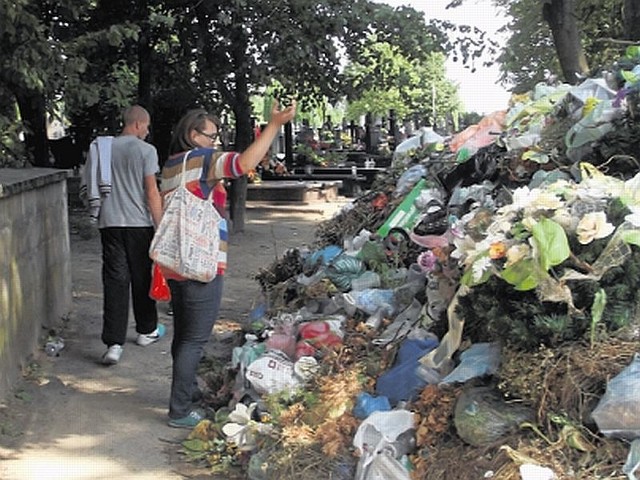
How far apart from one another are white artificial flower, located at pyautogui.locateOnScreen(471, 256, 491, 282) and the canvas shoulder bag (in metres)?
1.54

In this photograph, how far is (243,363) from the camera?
16.7 feet

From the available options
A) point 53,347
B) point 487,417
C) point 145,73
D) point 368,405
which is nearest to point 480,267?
point 487,417

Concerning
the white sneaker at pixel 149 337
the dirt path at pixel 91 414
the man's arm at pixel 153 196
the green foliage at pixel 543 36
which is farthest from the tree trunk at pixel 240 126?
the man's arm at pixel 153 196

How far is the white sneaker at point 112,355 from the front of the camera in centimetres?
605

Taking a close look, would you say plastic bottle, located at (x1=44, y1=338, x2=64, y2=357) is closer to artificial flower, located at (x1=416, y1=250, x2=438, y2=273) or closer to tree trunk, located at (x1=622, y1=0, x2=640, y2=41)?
artificial flower, located at (x1=416, y1=250, x2=438, y2=273)

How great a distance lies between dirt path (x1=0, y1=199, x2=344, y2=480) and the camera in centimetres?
434

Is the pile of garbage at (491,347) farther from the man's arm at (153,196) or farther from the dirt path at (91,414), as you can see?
the man's arm at (153,196)

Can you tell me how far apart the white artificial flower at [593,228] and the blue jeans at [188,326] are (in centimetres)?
204

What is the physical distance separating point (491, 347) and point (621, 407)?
70 cm

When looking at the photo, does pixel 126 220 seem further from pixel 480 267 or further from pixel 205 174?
pixel 480 267

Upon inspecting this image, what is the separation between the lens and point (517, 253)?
352 centimetres

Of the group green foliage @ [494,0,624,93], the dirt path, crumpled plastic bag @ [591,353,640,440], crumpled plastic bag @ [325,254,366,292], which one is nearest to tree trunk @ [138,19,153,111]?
green foliage @ [494,0,624,93]

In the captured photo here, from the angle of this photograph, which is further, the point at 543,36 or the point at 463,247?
the point at 543,36

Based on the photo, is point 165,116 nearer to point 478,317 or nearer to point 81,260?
point 81,260
